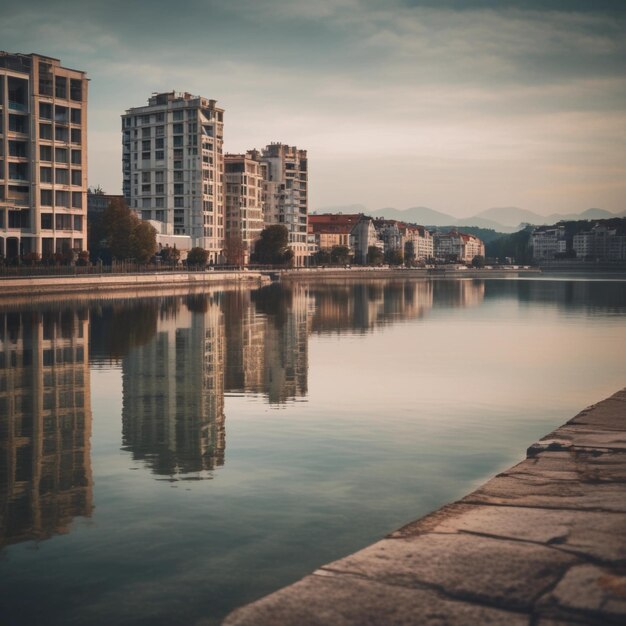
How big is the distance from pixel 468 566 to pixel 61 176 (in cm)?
11726

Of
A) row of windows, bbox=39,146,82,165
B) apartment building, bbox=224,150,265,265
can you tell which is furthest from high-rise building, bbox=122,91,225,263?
row of windows, bbox=39,146,82,165

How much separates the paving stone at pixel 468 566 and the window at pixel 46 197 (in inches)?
4463

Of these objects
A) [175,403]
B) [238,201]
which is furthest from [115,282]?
[238,201]

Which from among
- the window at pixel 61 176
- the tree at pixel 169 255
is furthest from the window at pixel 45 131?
the tree at pixel 169 255

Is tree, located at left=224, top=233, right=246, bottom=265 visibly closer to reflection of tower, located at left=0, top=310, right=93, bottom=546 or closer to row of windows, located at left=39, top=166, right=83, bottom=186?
row of windows, located at left=39, top=166, right=83, bottom=186

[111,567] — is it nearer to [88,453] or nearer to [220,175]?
[88,453]

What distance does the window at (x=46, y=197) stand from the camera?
11419 cm

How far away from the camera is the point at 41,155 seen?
114 m

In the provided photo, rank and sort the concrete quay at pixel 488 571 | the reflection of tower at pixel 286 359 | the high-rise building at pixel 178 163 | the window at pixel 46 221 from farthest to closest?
the high-rise building at pixel 178 163, the window at pixel 46 221, the reflection of tower at pixel 286 359, the concrete quay at pixel 488 571

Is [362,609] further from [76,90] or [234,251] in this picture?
[234,251]

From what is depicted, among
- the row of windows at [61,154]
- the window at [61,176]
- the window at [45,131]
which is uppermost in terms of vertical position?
the window at [45,131]

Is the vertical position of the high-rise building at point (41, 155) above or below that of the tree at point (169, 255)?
above

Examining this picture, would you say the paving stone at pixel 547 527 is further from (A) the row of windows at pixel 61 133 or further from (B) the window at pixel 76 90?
(B) the window at pixel 76 90

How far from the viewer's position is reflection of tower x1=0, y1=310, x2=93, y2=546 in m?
12.8
